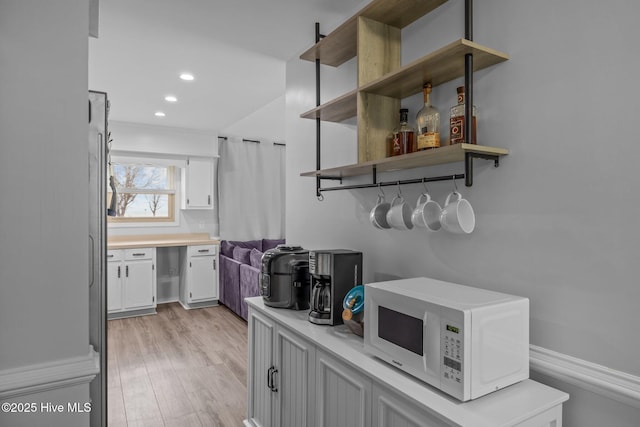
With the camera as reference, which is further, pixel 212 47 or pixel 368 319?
pixel 212 47

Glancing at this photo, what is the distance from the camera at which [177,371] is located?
3211 millimetres

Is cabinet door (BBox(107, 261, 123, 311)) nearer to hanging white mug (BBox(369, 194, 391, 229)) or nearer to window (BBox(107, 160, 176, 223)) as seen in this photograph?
window (BBox(107, 160, 176, 223))

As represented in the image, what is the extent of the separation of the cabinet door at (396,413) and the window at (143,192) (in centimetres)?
483

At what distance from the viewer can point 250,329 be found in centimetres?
230

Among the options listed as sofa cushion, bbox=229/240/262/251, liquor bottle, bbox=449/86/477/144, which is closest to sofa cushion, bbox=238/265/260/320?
sofa cushion, bbox=229/240/262/251

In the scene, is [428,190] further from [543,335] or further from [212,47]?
[212,47]

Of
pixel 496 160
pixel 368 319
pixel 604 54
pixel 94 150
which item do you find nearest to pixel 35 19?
pixel 94 150

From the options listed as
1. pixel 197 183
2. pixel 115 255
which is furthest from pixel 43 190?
pixel 197 183

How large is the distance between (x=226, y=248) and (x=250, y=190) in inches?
43.9

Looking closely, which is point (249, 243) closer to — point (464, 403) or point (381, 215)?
point (381, 215)

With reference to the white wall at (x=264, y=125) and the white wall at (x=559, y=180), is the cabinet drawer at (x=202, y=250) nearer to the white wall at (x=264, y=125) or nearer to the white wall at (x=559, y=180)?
the white wall at (x=264, y=125)

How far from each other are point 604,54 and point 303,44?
6.32 ft

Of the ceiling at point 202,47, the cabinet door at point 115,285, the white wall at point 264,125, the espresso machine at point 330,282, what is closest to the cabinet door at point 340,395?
the espresso machine at point 330,282

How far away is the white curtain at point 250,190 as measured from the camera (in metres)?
5.92
